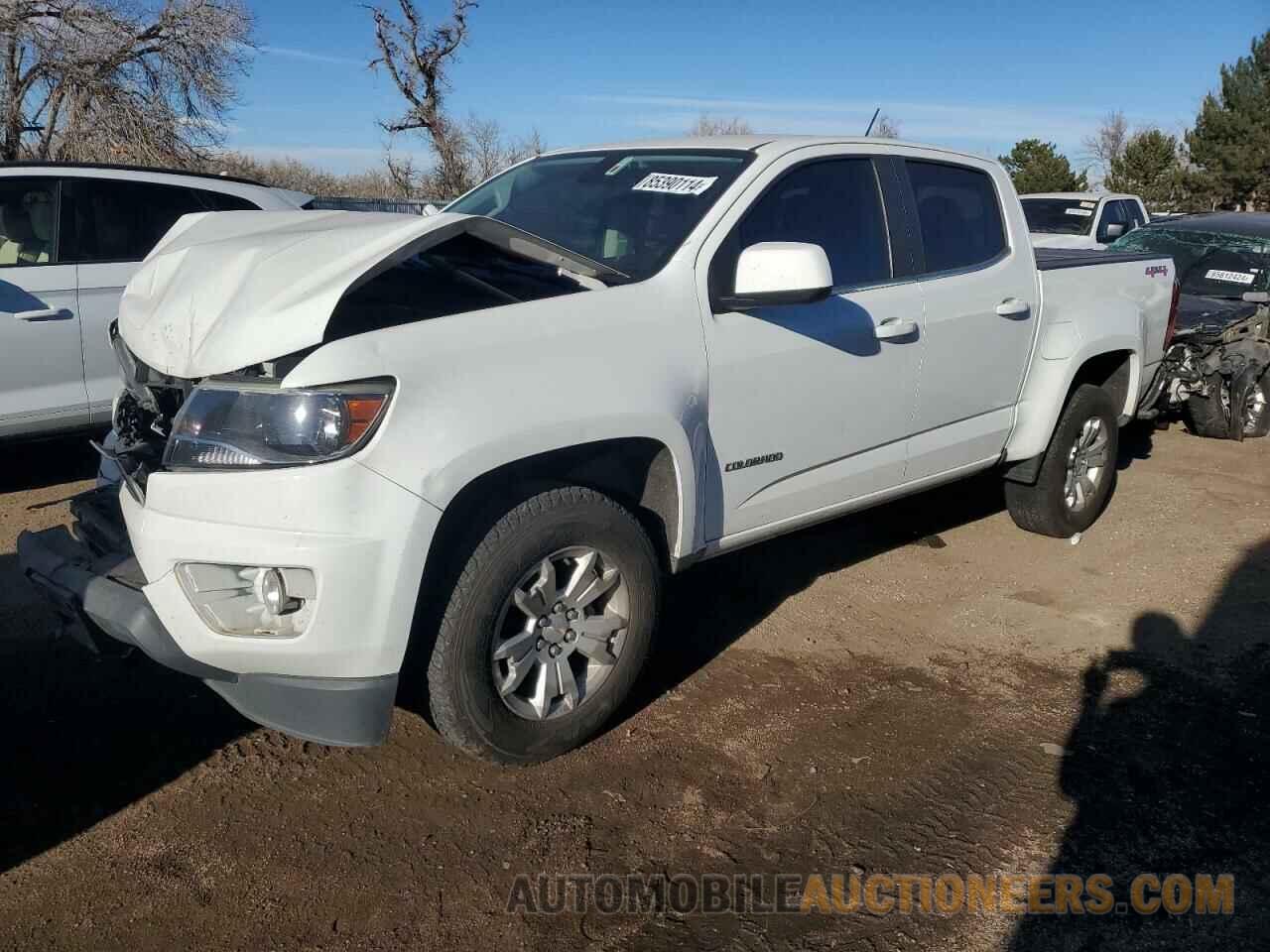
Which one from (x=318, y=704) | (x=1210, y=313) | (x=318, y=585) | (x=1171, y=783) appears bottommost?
(x=1171, y=783)

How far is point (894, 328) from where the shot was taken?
14.3 ft

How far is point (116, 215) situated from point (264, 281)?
3762 mm

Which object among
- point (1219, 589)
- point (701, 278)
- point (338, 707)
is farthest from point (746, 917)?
point (1219, 589)

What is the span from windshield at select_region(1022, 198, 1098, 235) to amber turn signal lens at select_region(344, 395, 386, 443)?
13.3m

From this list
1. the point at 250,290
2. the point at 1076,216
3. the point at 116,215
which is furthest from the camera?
the point at 1076,216

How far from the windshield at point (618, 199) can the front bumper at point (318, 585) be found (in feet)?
4.28

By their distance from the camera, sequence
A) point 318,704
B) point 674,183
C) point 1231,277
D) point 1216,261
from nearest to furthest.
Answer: point 318,704 < point 674,183 < point 1231,277 < point 1216,261

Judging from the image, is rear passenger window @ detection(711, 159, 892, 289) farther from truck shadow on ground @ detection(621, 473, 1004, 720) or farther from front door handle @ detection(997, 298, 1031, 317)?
truck shadow on ground @ detection(621, 473, 1004, 720)

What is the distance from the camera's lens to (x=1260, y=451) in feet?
28.2

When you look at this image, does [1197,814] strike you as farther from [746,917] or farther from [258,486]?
[258,486]

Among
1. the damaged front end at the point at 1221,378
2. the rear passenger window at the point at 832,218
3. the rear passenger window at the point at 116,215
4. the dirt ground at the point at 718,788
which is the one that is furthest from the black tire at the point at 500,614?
the damaged front end at the point at 1221,378

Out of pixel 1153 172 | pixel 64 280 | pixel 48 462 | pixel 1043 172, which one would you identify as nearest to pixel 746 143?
pixel 64 280

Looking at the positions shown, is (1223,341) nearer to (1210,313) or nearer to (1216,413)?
(1210,313)

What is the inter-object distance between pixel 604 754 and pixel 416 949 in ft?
3.47
